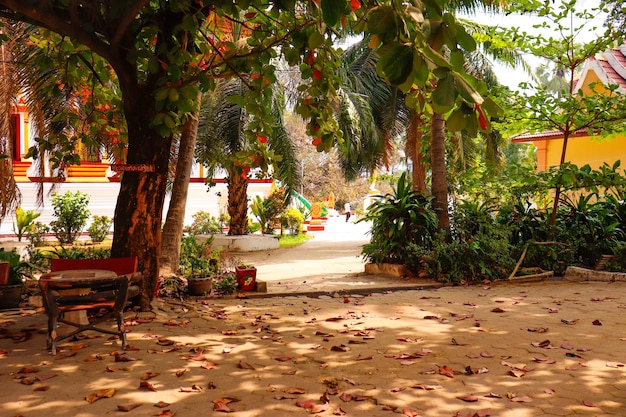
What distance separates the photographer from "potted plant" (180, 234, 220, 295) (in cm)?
784

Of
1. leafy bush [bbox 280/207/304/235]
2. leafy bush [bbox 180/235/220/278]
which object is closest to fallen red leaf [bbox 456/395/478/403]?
leafy bush [bbox 180/235/220/278]

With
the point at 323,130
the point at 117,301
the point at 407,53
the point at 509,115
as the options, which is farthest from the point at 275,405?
the point at 509,115

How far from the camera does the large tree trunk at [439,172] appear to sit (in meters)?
10.0

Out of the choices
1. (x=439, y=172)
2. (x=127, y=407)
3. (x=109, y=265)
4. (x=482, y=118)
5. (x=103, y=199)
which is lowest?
(x=127, y=407)

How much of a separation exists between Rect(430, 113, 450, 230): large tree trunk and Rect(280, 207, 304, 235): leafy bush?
11.7 metres

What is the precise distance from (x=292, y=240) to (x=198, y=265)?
11150mm

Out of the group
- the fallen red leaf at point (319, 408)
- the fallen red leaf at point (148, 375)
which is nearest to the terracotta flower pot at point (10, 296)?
the fallen red leaf at point (148, 375)

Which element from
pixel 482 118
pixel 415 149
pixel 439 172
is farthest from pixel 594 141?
pixel 482 118

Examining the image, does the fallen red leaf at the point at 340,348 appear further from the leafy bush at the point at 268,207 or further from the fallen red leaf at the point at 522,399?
the leafy bush at the point at 268,207

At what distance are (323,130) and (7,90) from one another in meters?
5.67

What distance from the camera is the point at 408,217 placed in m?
9.90

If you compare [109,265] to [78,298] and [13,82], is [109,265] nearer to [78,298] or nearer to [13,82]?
[78,298]

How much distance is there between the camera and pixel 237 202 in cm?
1606

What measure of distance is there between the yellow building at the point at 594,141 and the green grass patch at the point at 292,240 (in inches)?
302
